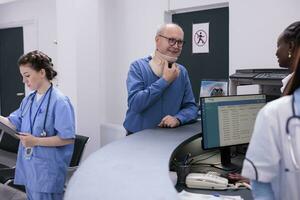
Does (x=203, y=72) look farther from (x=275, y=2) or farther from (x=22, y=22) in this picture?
(x=22, y=22)

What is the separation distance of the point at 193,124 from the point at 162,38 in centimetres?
51

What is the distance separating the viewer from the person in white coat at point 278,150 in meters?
0.89

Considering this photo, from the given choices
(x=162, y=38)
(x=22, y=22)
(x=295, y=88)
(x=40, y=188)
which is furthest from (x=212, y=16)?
(x=22, y=22)

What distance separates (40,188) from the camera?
1983 millimetres

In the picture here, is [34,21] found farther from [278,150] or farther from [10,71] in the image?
[278,150]

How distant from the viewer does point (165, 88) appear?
1940 millimetres

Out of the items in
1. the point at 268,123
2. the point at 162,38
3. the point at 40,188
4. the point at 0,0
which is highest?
the point at 0,0

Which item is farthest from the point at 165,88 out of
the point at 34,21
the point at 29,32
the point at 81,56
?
the point at 29,32

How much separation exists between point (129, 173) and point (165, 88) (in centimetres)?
90

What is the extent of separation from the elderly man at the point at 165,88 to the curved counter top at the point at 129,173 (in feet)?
1.35

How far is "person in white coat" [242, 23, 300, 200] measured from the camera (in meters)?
0.89

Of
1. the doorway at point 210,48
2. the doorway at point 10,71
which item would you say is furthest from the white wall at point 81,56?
the doorway at point 10,71

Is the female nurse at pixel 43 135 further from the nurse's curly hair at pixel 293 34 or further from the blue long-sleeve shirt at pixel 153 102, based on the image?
the nurse's curly hair at pixel 293 34

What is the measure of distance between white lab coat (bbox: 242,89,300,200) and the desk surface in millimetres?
233
